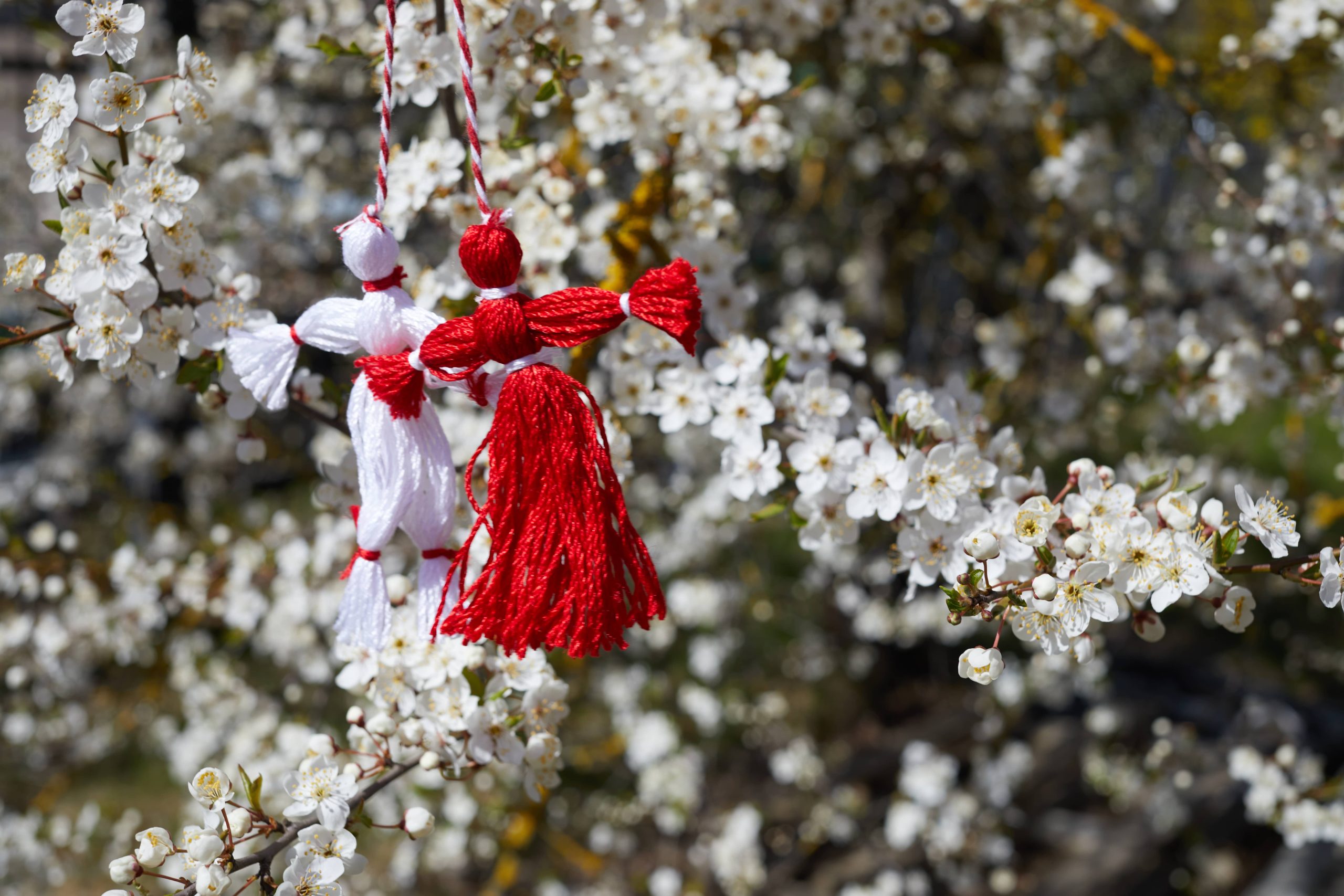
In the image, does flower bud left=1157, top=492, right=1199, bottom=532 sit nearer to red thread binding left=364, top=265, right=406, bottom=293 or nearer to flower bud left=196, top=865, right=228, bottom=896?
red thread binding left=364, top=265, right=406, bottom=293

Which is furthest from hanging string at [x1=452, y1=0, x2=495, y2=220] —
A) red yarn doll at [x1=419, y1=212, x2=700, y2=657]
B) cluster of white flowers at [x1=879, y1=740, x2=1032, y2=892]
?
cluster of white flowers at [x1=879, y1=740, x2=1032, y2=892]

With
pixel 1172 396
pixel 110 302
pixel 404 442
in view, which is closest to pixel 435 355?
pixel 404 442

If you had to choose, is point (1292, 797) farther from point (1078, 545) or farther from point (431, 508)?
point (431, 508)

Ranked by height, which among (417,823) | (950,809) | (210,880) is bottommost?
(950,809)

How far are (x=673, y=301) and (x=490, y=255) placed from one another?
24 cm

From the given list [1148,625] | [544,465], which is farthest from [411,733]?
[1148,625]

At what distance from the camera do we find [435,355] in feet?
3.56

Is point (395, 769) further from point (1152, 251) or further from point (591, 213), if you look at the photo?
point (1152, 251)

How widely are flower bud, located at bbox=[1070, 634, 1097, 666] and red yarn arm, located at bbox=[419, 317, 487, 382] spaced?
83 cm

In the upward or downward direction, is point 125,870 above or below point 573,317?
below

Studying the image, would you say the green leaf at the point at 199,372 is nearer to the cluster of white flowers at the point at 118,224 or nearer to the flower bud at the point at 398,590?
the cluster of white flowers at the point at 118,224

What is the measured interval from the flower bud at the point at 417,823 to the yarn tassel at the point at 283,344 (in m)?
0.59

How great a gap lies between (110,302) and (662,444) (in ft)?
8.90

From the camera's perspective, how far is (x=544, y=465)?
3.61ft
